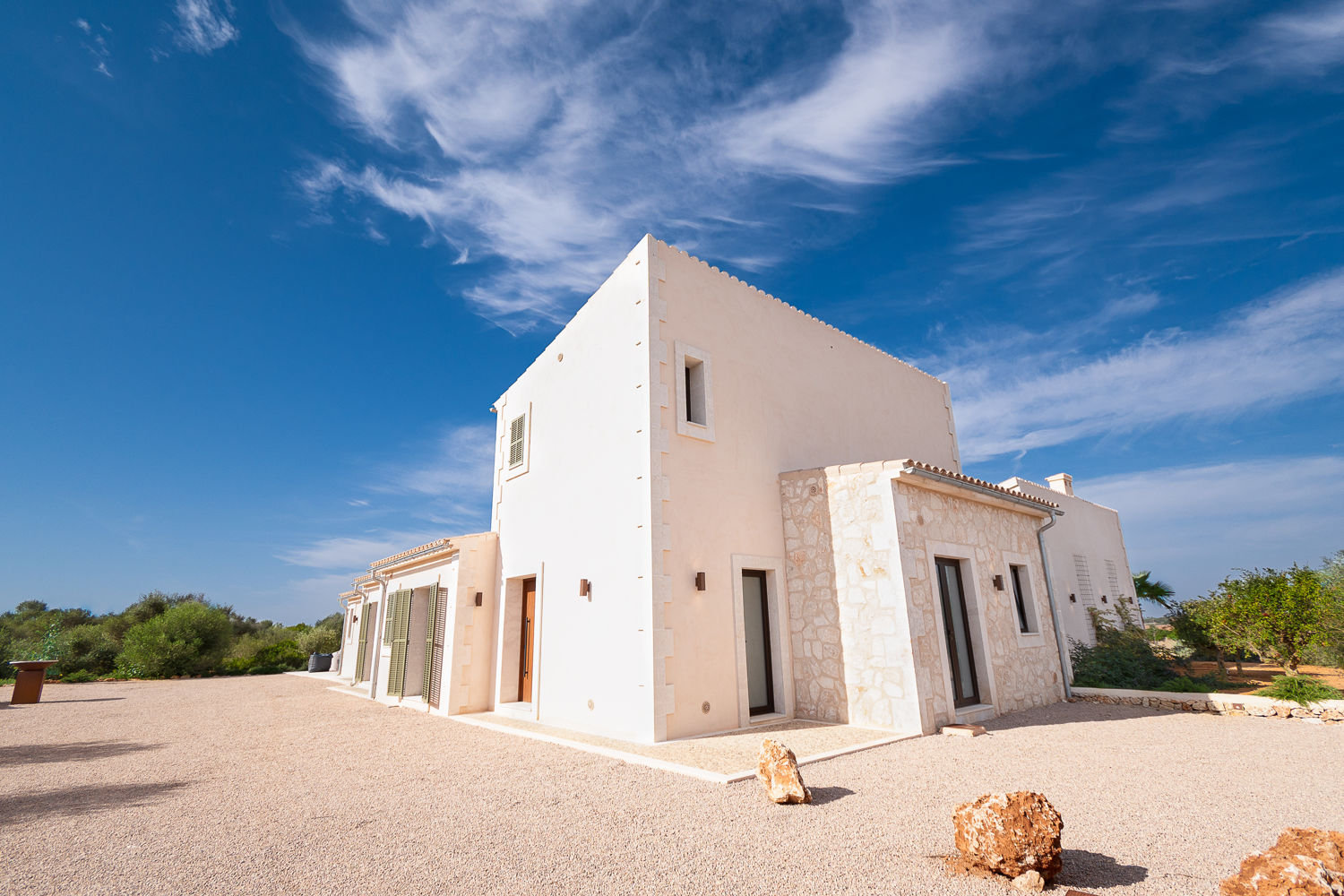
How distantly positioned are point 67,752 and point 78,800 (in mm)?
3437

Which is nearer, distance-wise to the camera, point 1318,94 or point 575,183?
point 1318,94

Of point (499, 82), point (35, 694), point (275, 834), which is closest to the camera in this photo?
point (275, 834)

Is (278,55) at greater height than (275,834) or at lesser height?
greater

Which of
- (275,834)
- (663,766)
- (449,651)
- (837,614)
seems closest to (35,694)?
(449,651)

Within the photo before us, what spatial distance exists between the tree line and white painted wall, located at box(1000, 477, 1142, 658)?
2774cm

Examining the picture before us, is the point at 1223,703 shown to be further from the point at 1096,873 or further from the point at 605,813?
the point at 605,813

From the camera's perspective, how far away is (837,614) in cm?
816

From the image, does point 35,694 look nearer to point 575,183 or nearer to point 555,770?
point 555,770

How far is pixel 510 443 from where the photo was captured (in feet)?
40.9

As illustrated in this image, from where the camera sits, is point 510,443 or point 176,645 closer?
point 510,443

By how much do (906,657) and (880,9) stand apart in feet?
26.7

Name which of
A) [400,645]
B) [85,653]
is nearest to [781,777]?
[400,645]

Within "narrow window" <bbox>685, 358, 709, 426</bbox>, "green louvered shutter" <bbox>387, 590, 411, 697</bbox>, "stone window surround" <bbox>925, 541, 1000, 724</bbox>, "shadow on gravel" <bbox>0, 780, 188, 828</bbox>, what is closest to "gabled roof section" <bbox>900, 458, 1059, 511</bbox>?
"stone window surround" <bbox>925, 541, 1000, 724</bbox>

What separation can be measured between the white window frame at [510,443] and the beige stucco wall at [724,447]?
4.50 meters
